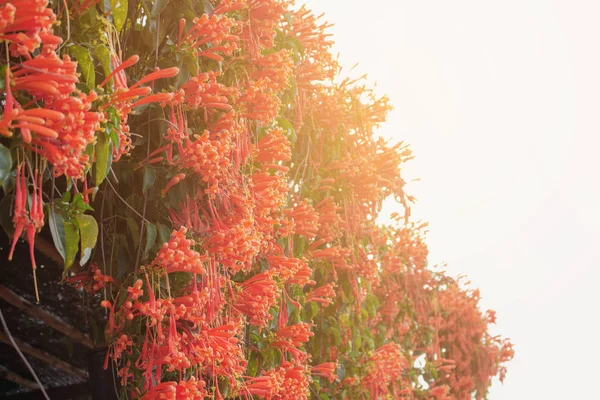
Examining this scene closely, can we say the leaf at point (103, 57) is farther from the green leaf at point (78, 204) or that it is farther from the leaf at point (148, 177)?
the leaf at point (148, 177)

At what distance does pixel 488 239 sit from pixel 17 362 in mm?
4941

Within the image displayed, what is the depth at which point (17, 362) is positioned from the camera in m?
3.21

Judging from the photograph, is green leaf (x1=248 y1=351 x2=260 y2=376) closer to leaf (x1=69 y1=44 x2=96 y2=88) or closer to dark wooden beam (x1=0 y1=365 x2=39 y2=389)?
leaf (x1=69 y1=44 x2=96 y2=88)

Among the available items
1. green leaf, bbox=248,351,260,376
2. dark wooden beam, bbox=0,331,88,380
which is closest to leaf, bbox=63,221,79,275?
green leaf, bbox=248,351,260,376

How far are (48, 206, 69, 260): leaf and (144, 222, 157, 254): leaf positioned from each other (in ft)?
1.15

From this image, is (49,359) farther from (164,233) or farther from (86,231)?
(86,231)

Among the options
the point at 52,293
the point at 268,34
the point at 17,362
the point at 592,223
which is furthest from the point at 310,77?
the point at 592,223

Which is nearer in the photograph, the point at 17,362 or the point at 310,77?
the point at 310,77

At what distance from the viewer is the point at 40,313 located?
8.36ft

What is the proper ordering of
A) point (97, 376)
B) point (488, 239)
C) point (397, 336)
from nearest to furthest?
point (97, 376) → point (397, 336) → point (488, 239)

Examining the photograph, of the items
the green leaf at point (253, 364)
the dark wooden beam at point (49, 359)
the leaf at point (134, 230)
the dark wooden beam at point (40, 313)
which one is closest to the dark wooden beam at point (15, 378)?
the dark wooden beam at point (49, 359)

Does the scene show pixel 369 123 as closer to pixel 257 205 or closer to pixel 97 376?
pixel 257 205

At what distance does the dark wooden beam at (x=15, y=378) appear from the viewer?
3.28 metres

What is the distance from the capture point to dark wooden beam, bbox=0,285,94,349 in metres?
2.46
